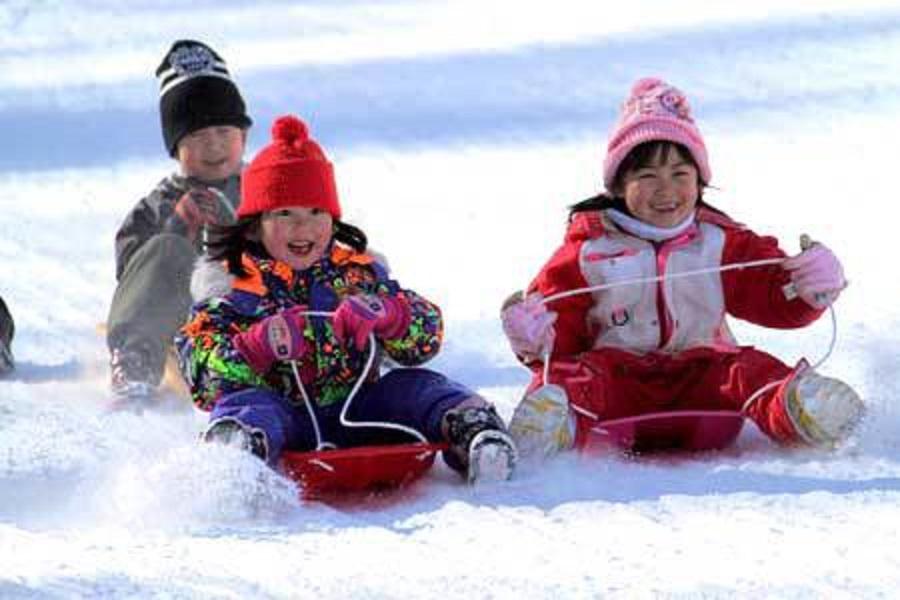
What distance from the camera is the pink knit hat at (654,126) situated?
439 centimetres

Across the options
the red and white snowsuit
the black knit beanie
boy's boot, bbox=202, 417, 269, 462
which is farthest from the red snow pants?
the black knit beanie

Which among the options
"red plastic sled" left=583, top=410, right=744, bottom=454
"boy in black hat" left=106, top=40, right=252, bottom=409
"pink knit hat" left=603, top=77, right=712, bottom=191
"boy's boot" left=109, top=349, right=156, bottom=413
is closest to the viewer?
"red plastic sled" left=583, top=410, right=744, bottom=454

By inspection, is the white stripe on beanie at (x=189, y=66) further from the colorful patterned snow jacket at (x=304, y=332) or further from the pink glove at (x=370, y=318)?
the pink glove at (x=370, y=318)

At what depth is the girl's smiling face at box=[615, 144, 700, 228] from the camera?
4395mm

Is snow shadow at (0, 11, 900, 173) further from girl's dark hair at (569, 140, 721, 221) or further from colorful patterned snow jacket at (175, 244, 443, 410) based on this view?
colorful patterned snow jacket at (175, 244, 443, 410)

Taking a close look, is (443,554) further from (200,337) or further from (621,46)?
(621,46)

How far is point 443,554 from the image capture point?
11.3 feet

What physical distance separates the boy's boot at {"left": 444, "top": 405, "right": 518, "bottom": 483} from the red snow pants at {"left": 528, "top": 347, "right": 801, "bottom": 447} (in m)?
0.26

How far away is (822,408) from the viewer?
4051mm

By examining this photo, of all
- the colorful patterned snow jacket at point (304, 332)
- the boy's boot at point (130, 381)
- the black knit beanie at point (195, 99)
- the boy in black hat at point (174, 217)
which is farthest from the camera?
the black knit beanie at point (195, 99)

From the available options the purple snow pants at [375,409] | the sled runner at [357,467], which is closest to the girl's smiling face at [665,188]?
the purple snow pants at [375,409]

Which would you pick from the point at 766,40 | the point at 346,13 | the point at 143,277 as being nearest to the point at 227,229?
the point at 143,277

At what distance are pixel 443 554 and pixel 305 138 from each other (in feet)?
4.12

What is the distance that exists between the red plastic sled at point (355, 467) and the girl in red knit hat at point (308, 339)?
0.06 meters
